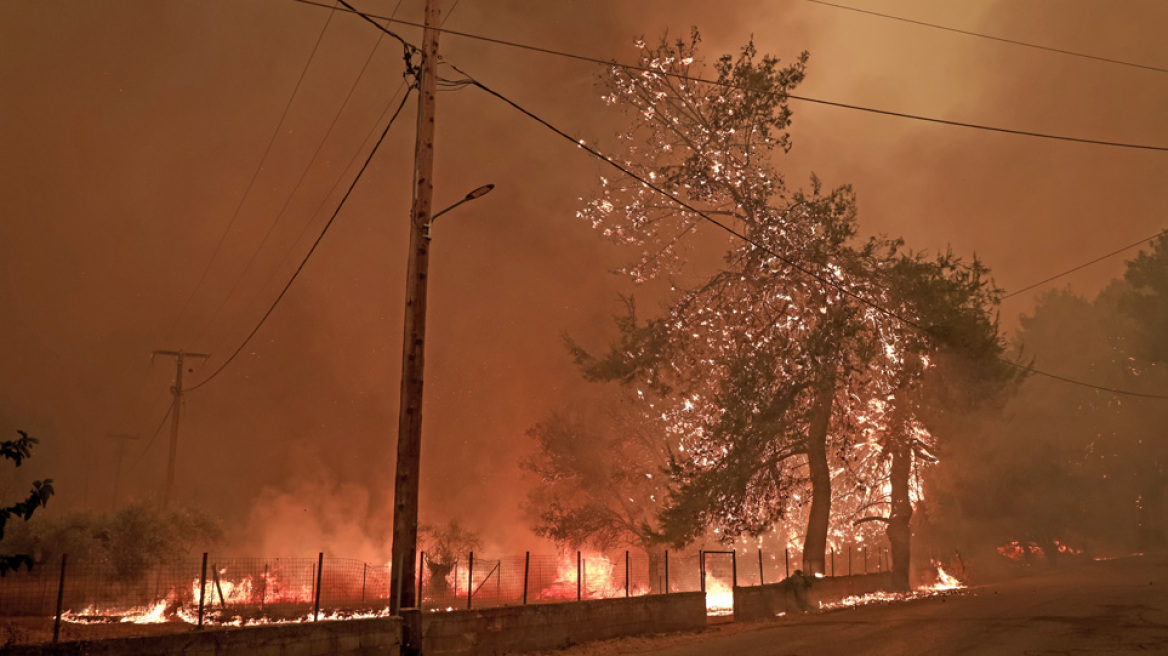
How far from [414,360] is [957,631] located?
10825 mm

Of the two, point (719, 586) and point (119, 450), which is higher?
point (119, 450)

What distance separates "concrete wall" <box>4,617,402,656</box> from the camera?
9844 mm

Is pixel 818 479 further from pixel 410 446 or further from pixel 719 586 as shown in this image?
pixel 410 446

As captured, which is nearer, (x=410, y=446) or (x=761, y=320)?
(x=410, y=446)

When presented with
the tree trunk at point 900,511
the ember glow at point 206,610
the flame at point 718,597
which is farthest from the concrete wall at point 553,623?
the tree trunk at point 900,511

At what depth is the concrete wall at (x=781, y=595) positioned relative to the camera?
21.7 m

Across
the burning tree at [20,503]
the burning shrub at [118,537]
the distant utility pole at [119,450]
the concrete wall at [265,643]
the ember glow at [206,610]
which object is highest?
the distant utility pole at [119,450]

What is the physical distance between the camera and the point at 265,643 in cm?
1129

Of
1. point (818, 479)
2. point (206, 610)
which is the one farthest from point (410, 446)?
point (818, 479)

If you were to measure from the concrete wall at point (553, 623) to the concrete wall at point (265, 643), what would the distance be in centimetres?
115

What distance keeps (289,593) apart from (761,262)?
17.7 m

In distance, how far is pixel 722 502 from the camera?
2619 centimetres

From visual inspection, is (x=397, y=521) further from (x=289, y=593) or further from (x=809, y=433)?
→ (x=809, y=433)

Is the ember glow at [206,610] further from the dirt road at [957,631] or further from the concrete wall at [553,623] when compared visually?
the dirt road at [957,631]
